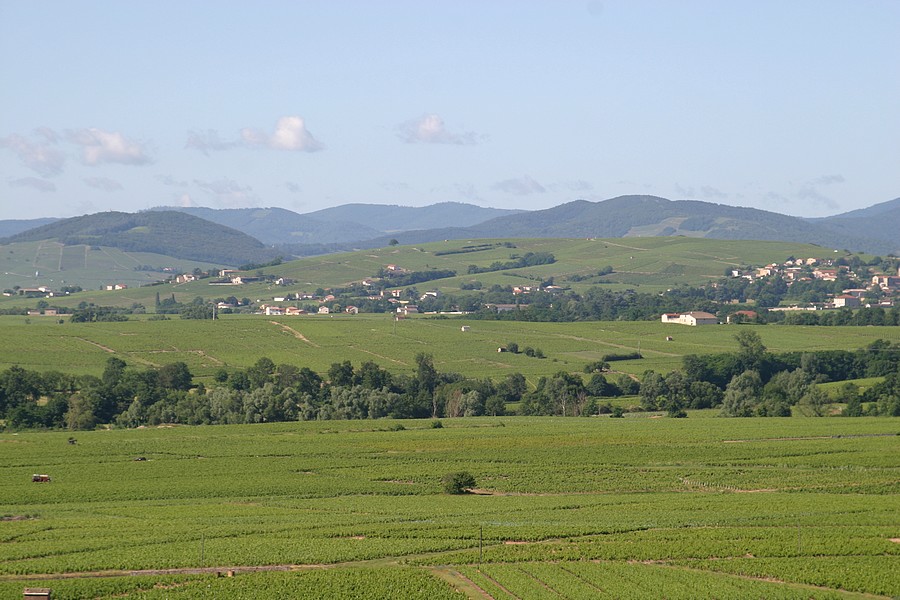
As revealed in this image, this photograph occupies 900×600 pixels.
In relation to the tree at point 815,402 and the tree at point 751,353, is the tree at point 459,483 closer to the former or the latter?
the tree at point 815,402

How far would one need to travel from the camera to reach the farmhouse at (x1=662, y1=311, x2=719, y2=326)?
579ft

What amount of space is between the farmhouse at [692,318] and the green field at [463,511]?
81533 millimetres

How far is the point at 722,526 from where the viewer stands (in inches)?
2036

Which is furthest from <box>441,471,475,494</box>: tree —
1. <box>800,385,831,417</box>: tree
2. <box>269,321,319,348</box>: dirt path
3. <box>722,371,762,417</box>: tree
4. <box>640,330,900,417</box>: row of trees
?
<box>269,321,319,348</box>: dirt path

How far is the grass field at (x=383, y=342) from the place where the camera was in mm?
130875

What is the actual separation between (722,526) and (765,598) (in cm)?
1341

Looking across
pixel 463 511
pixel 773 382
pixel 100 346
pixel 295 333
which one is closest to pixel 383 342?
pixel 295 333

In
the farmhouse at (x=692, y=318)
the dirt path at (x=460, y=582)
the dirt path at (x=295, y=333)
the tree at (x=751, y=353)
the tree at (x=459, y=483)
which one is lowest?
the tree at (x=459, y=483)

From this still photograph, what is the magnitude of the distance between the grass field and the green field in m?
36.5

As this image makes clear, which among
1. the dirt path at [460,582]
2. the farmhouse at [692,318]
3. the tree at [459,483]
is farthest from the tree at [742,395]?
the dirt path at [460,582]

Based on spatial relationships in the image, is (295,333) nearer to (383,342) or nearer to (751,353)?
(383,342)

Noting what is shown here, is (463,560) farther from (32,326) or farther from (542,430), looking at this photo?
(32,326)

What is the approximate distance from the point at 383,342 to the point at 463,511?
3654 inches

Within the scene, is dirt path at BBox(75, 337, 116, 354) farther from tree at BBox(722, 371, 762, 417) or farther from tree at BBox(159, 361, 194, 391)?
tree at BBox(722, 371, 762, 417)
